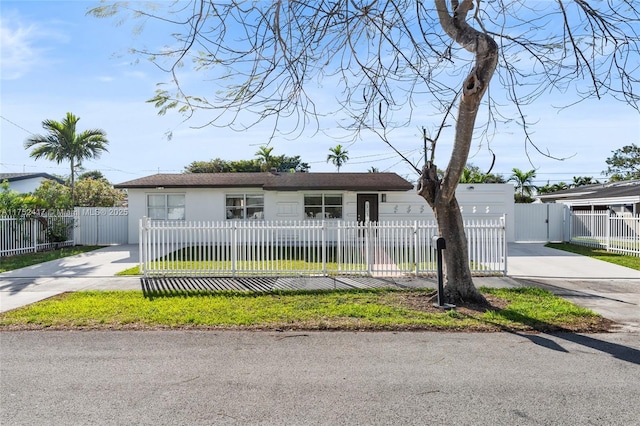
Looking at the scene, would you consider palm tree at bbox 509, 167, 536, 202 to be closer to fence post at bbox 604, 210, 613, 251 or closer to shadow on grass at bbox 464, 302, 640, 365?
fence post at bbox 604, 210, 613, 251

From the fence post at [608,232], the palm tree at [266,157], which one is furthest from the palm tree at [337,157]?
the fence post at [608,232]

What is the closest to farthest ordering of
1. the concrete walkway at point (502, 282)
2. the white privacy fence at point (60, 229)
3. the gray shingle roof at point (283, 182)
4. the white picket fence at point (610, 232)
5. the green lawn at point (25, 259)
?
the concrete walkway at point (502, 282) → the green lawn at point (25, 259) → the white picket fence at point (610, 232) → the white privacy fence at point (60, 229) → the gray shingle roof at point (283, 182)

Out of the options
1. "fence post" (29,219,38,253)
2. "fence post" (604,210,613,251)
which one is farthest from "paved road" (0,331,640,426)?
"fence post" (29,219,38,253)

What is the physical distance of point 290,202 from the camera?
63.4 ft

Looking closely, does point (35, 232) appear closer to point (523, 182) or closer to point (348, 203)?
point (348, 203)

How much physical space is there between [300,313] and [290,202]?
12.9 m

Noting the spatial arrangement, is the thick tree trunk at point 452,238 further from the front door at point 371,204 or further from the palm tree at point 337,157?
the palm tree at point 337,157

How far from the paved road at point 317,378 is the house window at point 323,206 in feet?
45.4

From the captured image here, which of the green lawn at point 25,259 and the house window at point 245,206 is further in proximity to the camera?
the house window at point 245,206

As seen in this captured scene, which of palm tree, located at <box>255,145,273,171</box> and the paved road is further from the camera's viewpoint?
palm tree, located at <box>255,145,273,171</box>

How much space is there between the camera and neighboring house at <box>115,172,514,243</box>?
750 inches

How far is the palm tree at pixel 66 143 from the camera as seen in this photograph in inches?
799

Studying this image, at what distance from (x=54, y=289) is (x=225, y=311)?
4.88 meters

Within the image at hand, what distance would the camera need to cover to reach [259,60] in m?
4.82
